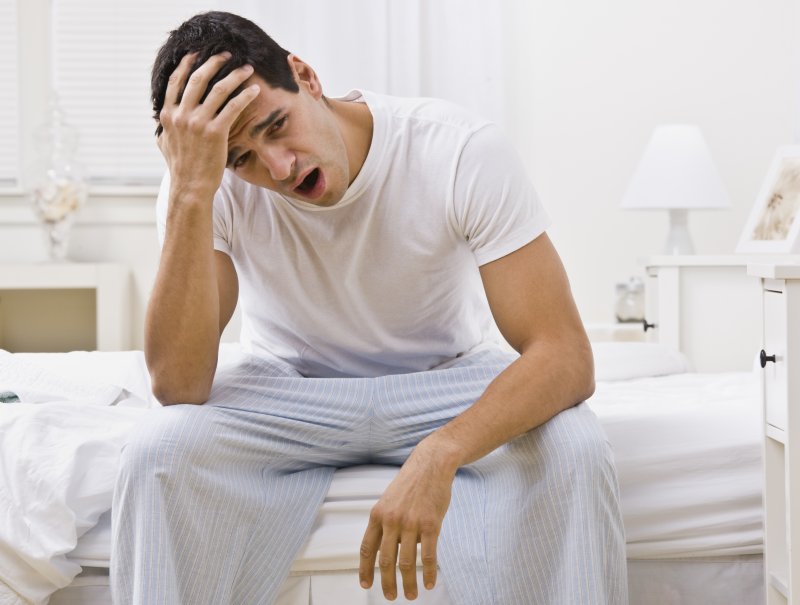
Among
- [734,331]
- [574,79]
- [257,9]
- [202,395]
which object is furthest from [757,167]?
[202,395]

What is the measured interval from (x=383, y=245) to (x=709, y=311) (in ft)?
4.48

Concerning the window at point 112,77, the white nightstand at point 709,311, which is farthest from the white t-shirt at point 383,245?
the window at point 112,77

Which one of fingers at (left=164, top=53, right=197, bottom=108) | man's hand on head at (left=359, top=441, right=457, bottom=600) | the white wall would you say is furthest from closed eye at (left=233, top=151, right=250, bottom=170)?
the white wall

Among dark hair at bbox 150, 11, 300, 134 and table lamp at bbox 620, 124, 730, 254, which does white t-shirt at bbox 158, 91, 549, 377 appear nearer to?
dark hair at bbox 150, 11, 300, 134

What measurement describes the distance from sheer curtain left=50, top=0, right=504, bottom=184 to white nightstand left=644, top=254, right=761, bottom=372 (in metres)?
1.02

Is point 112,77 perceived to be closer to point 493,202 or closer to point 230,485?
point 493,202

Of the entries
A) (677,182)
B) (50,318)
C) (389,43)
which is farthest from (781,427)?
(50,318)

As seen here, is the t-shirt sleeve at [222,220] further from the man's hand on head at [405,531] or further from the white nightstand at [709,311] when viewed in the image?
the white nightstand at [709,311]

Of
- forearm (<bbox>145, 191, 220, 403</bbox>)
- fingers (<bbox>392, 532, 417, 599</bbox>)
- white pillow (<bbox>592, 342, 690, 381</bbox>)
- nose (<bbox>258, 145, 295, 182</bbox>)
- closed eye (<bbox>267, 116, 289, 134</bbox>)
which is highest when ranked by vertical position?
closed eye (<bbox>267, 116, 289, 134</bbox>)

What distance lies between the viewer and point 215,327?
4.21ft

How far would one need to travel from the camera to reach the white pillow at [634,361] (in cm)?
197

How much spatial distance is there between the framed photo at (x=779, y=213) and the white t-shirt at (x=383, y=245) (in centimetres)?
105

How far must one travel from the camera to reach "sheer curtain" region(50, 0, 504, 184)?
328cm

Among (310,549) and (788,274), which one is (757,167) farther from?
(310,549)
